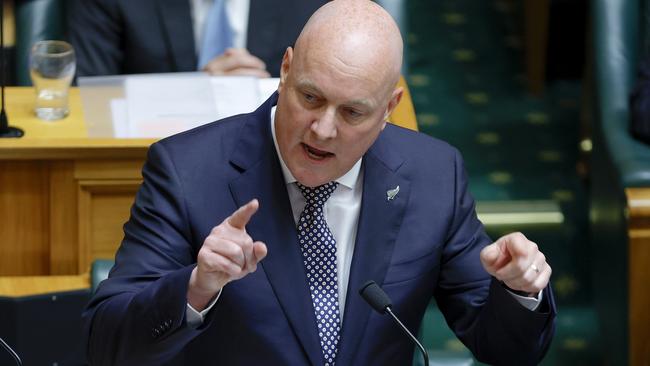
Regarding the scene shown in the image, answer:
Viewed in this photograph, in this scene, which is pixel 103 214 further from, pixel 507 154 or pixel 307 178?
pixel 507 154

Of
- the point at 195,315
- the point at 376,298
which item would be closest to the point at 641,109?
the point at 376,298

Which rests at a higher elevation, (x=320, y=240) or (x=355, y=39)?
(x=355, y=39)

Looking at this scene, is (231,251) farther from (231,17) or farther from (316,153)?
(231,17)

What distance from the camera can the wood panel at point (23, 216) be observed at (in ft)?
8.50

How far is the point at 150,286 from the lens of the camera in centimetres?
174

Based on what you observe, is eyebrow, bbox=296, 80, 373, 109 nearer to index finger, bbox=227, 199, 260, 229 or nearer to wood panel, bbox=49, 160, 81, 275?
index finger, bbox=227, 199, 260, 229

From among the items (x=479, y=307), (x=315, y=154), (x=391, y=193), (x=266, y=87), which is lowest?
(x=266, y=87)

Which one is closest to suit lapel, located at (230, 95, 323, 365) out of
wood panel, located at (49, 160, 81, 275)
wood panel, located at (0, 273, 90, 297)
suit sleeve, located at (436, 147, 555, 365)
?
suit sleeve, located at (436, 147, 555, 365)

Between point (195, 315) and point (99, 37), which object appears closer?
point (195, 315)

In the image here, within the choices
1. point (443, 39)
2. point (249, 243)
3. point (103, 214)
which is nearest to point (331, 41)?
point (249, 243)

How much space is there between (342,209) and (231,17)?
1.26 metres

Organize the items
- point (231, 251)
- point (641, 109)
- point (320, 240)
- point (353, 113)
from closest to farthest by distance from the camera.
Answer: point (231, 251) < point (353, 113) < point (320, 240) < point (641, 109)

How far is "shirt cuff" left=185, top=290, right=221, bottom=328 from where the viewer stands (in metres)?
1.71

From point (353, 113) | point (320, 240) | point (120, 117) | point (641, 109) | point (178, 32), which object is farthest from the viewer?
point (178, 32)
